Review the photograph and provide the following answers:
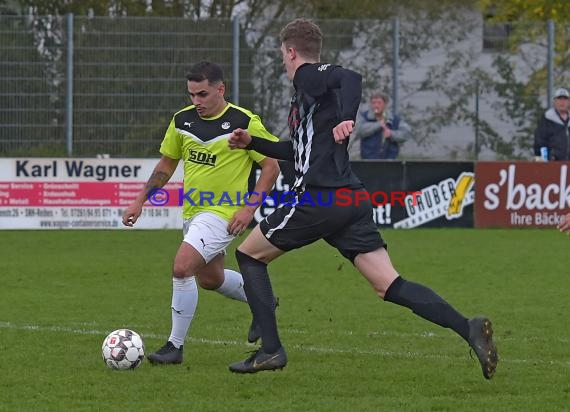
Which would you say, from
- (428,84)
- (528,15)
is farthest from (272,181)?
(528,15)

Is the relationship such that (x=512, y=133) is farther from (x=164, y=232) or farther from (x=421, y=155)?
(x=164, y=232)

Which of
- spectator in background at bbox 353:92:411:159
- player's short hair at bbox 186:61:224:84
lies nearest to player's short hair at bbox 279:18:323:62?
player's short hair at bbox 186:61:224:84

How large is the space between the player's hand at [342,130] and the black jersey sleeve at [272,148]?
792mm

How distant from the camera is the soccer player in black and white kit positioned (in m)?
7.07

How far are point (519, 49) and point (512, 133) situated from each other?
1384 millimetres

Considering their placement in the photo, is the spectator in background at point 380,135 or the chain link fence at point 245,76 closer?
the spectator in background at point 380,135

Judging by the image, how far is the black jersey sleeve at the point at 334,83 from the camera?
268 inches

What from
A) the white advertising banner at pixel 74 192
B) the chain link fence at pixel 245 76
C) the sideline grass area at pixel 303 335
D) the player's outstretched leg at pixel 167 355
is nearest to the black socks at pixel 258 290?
the sideline grass area at pixel 303 335

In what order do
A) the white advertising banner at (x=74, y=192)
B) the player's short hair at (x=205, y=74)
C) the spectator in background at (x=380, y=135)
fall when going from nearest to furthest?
1. the player's short hair at (x=205, y=74)
2. the white advertising banner at (x=74, y=192)
3. the spectator in background at (x=380, y=135)

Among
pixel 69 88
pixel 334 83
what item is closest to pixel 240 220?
pixel 334 83

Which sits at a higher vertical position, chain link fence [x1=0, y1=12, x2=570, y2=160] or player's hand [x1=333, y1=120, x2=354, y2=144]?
chain link fence [x1=0, y1=12, x2=570, y2=160]

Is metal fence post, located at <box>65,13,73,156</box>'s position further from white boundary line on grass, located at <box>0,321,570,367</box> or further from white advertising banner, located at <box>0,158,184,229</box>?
white boundary line on grass, located at <box>0,321,570,367</box>

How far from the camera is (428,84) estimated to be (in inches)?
814

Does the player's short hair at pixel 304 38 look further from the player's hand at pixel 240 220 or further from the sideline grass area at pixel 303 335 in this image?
the sideline grass area at pixel 303 335
